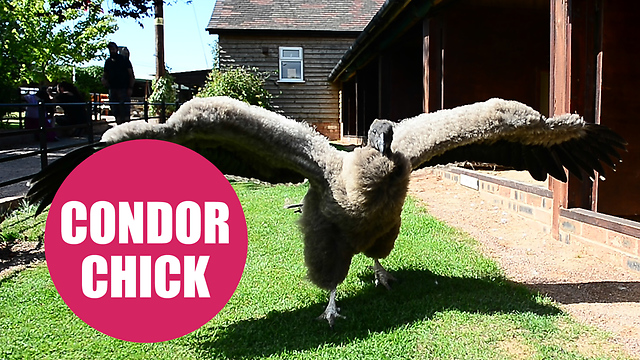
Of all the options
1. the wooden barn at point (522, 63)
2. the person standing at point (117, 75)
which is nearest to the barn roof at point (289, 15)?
the wooden barn at point (522, 63)

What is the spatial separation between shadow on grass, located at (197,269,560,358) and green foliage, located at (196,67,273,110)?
13715mm

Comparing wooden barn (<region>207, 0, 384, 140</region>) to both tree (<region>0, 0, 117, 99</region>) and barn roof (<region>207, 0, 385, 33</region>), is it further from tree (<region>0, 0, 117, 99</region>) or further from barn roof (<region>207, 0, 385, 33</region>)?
tree (<region>0, 0, 117, 99</region>)

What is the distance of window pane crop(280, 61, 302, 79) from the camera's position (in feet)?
71.5

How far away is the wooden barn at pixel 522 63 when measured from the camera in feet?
17.1

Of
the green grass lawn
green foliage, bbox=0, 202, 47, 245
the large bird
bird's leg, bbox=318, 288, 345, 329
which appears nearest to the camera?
the green grass lawn

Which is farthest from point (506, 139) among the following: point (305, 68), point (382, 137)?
point (305, 68)

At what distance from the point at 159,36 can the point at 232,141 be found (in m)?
15.9

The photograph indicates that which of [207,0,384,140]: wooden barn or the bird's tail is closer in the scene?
the bird's tail

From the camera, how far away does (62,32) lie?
17.4 m

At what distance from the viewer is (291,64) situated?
71.8 ft

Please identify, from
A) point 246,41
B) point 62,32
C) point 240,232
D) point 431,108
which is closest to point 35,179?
point 240,232

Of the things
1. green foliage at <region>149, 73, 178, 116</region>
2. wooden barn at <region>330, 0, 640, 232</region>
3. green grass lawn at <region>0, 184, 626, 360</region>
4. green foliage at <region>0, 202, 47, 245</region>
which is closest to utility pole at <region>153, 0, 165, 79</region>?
green foliage at <region>149, 73, 178, 116</region>

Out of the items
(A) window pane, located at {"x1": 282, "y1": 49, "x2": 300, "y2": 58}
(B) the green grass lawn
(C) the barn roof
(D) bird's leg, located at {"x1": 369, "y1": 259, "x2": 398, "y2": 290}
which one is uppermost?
(C) the barn roof

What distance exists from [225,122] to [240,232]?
80cm
